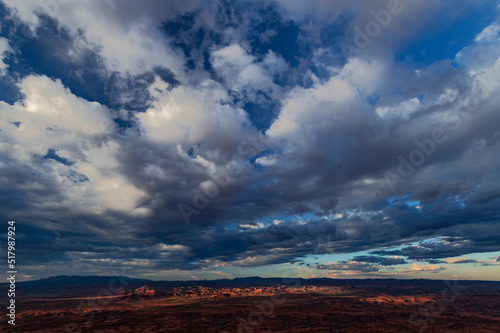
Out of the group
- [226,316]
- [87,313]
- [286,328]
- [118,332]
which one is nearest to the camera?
[118,332]

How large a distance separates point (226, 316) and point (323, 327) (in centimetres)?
4932

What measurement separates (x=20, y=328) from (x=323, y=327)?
117951 millimetres

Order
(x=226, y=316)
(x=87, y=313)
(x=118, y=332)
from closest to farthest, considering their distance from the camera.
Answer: (x=118, y=332)
(x=226, y=316)
(x=87, y=313)

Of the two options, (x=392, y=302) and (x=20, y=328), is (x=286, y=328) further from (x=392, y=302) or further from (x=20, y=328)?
(x=392, y=302)

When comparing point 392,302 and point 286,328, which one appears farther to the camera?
point 392,302

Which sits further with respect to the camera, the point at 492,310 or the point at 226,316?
the point at 492,310

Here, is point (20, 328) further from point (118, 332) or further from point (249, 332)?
point (249, 332)

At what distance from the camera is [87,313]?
138m

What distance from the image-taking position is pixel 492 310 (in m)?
140

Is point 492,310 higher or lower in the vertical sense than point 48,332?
lower

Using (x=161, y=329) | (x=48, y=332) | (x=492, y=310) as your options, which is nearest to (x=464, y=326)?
(x=492, y=310)

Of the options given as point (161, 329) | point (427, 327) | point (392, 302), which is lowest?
point (392, 302)

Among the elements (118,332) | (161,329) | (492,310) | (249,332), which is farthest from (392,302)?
(118,332)

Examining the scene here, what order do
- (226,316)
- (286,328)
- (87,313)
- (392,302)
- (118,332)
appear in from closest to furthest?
1. (118,332)
2. (286,328)
3. (226,316)
4. (87,313)
5. (392,302)
